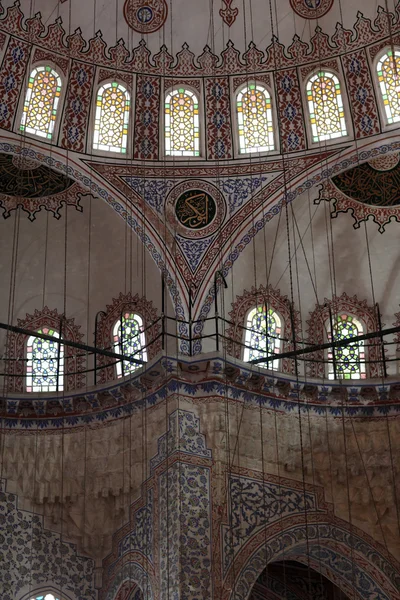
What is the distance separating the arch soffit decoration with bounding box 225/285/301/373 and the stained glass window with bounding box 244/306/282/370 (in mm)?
78

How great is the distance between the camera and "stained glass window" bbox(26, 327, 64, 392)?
53.5ft

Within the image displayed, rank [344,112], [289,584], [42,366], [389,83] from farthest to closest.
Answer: [289,584] < [42,366] < [344,112] < [389,83]

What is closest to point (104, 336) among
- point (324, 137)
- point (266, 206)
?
point (266, 206)

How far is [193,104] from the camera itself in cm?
1653

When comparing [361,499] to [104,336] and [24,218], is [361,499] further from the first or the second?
[24,218]

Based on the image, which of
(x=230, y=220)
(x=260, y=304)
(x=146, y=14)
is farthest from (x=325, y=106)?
(x=260, y=304)

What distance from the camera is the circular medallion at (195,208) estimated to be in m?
15.9

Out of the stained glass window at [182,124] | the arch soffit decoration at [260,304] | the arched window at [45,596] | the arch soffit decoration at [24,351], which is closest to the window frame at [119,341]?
the arch soffit decoration at [24,351]

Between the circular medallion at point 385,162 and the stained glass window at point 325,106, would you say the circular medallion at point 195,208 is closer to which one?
the stained glass window at point 325,106

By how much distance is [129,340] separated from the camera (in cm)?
1645

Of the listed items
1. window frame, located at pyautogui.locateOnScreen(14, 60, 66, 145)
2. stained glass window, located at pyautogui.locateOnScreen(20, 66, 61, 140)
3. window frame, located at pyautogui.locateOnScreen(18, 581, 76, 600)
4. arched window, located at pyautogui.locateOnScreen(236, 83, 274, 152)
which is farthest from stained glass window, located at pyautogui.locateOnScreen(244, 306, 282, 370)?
window frame, located at pyautogui.locateOnScreen(18, 581, 76, 600)

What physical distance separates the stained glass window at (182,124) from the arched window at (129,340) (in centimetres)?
256

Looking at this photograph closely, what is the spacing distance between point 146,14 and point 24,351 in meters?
5.36

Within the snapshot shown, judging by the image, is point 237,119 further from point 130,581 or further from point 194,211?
point 130,581
